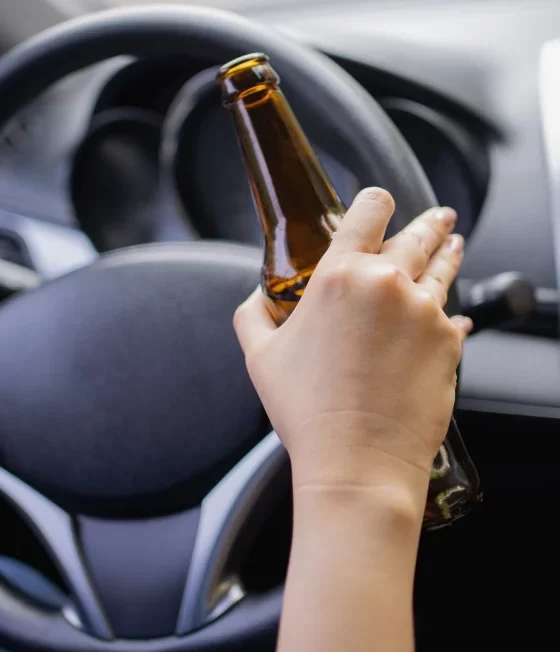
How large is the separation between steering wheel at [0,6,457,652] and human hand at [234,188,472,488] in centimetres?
12

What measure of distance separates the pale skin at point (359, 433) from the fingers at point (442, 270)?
0.05m

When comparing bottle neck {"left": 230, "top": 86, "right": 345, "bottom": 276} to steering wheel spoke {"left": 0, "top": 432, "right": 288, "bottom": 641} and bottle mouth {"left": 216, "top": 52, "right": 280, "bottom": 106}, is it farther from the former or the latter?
steering wheel spoke {"left": 0, "top": 432, "right": 288, "bottom": 641}

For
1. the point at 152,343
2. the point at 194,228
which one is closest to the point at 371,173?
the point at 152,343

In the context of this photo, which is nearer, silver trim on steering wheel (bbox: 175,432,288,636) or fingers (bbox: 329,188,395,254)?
fingers (bbox: 329,188,395,254)

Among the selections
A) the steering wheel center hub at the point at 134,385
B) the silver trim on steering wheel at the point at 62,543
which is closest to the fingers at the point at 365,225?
the steering wheel center hub at the point at 134,385

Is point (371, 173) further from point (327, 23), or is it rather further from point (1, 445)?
point (327, 23)

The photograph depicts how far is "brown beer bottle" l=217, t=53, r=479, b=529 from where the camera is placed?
0.46 meters

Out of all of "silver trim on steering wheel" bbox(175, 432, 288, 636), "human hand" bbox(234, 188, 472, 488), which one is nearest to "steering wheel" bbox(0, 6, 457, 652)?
"silver trim on steering wheel" bbox(175, 432, 288, 636)

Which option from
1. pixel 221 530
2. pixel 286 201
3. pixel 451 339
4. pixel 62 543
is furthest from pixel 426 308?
pixel 62 543

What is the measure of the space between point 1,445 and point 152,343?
0.54 ft

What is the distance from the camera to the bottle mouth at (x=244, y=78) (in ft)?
1.49

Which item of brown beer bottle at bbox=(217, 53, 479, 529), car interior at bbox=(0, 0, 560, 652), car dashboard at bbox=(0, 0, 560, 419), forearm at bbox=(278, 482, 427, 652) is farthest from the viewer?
car dashboard at bbox=(0, 0, 560, 419)

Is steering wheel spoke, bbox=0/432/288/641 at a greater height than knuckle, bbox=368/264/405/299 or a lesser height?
lesser

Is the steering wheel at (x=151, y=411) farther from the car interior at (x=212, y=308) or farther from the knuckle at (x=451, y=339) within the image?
the knuckle at (x=451, y=339)
